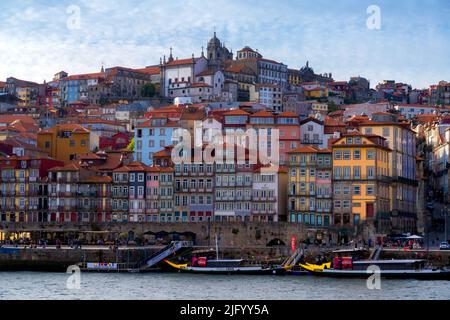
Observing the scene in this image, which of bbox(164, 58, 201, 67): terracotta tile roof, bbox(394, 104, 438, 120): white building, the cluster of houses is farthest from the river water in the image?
bbox(164, 58, 201, 67): terracotta tile roof

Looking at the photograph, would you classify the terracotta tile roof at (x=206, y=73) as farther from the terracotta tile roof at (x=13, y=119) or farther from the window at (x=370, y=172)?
the window at (x=370, y=172)

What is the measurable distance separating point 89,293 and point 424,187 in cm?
5384

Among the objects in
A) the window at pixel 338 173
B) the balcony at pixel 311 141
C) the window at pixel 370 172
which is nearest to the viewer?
the window at pixel 370 172

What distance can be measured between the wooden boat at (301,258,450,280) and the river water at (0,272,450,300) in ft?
6.06

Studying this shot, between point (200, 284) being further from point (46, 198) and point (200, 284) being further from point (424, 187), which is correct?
point (424, 187)

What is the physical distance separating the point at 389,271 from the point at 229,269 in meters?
10.7

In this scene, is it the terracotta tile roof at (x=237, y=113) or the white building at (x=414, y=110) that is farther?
the white building at (x=414, y=110)

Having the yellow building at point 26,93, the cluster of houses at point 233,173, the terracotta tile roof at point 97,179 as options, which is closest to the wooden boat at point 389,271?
the cluster of houses at point 233,173

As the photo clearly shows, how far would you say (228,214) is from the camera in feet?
245

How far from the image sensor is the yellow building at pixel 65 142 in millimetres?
95312

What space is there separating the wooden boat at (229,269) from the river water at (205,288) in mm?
2385

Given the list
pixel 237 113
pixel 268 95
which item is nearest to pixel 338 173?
pixel 237 113
